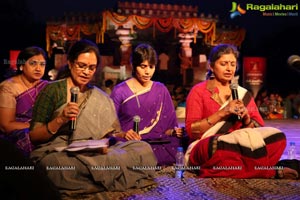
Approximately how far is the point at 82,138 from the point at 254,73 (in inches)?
424

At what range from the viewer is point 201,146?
155 inches

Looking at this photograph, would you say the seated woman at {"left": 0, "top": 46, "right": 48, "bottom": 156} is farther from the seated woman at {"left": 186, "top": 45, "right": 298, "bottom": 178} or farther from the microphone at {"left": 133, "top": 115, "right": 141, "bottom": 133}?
the seated woman at {"left": 186, "top": 45, "right": 298, "bottom": 178}

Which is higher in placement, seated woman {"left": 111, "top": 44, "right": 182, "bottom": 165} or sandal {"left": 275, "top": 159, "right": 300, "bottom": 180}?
seated woman {"left": 111, "top": 44, "right": 182, "bottom": 165}

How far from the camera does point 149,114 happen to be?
446 cm

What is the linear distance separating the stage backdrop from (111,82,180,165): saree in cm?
928

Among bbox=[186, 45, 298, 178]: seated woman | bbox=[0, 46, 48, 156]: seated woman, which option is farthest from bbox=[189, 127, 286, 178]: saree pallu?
bbox=[0, 46, 48, 156]: seated woman

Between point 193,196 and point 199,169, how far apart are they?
2.73 feet

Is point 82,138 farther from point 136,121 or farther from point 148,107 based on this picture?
point 148,107

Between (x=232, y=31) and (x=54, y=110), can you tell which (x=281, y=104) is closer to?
(x=232, y=31)

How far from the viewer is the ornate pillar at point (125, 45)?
14.0 metres

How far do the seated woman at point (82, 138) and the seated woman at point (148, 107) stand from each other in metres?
0.70

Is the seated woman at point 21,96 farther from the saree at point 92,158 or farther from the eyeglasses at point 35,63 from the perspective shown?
the saree at point 92,158

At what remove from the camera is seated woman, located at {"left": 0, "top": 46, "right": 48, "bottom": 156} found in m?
3.84

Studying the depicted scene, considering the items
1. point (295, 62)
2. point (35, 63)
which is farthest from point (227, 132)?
point (35, 63)
